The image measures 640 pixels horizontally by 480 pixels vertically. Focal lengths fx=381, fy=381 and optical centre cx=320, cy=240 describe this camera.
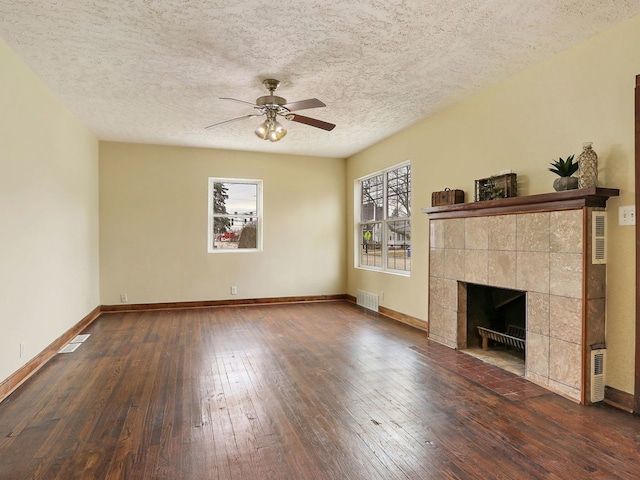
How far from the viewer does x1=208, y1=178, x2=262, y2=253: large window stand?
689 cm

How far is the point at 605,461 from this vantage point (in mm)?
2082

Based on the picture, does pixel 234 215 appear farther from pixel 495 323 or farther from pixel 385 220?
pixel 495 323

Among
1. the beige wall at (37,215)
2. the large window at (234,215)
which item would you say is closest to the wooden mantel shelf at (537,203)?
the large window at (234,215)

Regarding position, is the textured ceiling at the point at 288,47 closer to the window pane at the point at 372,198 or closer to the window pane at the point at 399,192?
the window pane at the point at 399,192

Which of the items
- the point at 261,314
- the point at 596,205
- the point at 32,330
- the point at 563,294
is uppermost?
the point at 596,205

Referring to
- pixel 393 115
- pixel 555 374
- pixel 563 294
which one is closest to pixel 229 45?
pixel 393 115

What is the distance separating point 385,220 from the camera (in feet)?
20.6

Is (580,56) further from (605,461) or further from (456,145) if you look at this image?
(605,461)

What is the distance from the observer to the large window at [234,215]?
6.89 meters

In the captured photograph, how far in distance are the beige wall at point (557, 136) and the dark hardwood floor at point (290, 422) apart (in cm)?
99

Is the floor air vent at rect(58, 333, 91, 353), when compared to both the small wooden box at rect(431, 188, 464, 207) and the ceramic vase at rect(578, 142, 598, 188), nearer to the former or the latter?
the small wooden box at rect(431, 188, 464, 207)

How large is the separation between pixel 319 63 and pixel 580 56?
2149 millimetres

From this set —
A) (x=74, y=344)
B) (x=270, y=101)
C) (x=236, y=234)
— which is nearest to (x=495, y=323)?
(x=270, y=101)

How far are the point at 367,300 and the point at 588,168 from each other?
13.9ft
